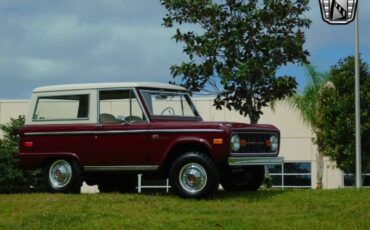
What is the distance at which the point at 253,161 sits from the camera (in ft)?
41.7

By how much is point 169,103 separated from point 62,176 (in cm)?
233

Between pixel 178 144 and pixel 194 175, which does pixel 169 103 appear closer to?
pixel 178 144

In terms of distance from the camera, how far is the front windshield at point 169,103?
43.7ft

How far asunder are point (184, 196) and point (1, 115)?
26.1 metres

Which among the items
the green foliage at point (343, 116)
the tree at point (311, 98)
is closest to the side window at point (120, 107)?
the green foliage at point (343, 116)

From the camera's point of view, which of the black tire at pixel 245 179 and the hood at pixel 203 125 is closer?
the hood at pixel 203 125

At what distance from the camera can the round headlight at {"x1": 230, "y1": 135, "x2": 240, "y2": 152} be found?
1240cm

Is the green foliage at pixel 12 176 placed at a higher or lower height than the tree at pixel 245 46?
lower

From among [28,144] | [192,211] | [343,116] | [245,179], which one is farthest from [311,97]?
[192,211]

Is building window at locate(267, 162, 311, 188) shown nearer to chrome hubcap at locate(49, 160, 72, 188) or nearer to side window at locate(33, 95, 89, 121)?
side window at locate(33, 95, 89, 121)

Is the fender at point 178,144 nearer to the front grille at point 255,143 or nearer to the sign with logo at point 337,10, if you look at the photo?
the front grille at point 255,143

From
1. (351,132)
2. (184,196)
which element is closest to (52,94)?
(184,196)

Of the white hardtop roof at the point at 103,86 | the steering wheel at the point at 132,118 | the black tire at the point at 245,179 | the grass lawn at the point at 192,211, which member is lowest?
the grass lawn at the point at 192,211

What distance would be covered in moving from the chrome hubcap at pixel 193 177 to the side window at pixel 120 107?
1235 millimetres
